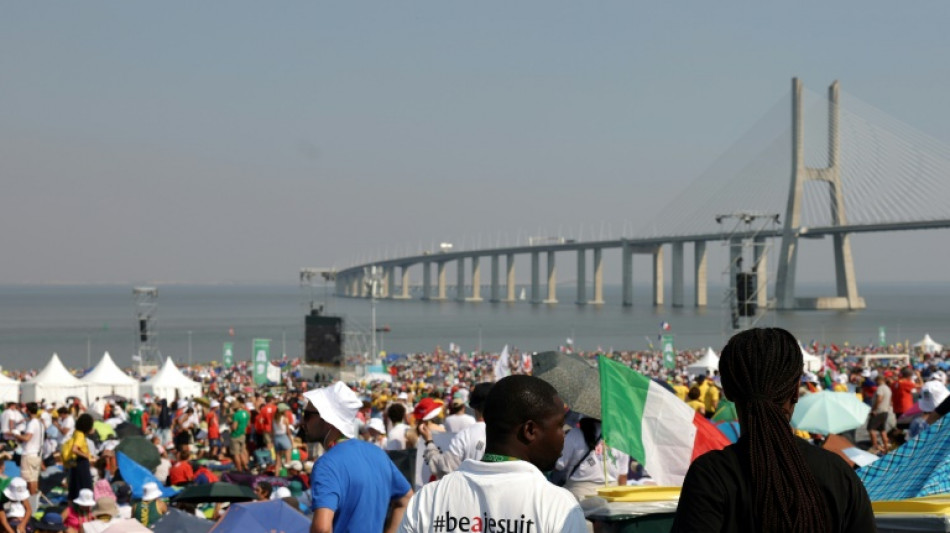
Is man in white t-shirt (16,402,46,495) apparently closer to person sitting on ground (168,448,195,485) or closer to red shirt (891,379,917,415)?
person sitting on ground (168,448,195,485)

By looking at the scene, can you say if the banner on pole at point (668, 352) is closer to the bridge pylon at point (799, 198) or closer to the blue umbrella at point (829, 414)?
the blue umbrella at point (829, 414)

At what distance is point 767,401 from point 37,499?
24.7 feet

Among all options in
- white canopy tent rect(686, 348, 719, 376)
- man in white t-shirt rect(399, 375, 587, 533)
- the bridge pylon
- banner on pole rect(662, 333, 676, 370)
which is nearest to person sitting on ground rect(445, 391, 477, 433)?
man in white t-shirt rect(399, 375, 587, 533)

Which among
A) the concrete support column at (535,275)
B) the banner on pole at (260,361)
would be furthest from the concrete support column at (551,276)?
the banner on pole at (260,361)

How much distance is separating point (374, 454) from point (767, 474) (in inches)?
70.5

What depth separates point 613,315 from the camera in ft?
443

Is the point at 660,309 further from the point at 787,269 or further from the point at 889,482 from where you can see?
the point at 889,482

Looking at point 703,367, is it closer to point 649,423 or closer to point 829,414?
point 829,414

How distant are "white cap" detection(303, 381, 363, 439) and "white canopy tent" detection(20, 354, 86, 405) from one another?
71.7ft

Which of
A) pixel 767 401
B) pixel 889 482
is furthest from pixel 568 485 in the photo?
pixel 767 401

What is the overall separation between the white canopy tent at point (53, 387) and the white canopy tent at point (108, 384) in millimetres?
221

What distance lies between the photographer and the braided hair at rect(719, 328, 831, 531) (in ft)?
5.85

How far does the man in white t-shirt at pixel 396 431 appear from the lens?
788cm

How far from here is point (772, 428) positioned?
1.84m
